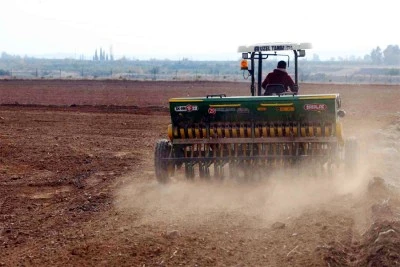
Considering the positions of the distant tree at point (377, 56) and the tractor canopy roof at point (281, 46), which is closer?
the tractor canopy roof at point (281, 46)

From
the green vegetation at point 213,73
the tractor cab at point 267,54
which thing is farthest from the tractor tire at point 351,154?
the green vegetation at point 213,73

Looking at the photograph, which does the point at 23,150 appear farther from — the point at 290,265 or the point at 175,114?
the point at 290,265

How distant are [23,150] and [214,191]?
25.0ft

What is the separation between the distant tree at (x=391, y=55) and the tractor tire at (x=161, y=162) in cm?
18384

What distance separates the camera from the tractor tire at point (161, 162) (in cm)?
1237

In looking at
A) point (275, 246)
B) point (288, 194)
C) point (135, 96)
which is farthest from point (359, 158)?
point (135, 96)

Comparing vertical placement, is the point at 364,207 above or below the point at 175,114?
below

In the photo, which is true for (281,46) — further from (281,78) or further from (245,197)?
(245,197)

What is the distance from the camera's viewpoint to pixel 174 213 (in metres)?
10.3

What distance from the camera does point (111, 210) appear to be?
10.8 meters

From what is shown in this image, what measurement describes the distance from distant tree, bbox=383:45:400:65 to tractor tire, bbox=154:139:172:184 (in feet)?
603

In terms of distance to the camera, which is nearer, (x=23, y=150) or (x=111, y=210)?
(x=111, y=210)

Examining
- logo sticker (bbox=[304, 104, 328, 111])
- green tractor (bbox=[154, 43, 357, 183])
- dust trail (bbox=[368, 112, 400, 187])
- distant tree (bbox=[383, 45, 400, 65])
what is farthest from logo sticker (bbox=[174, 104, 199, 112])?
distant tree (bbox=[383, 45, 400, 65])

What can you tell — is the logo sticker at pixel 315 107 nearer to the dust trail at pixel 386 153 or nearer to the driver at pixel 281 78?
the driver at pixel 281 78
